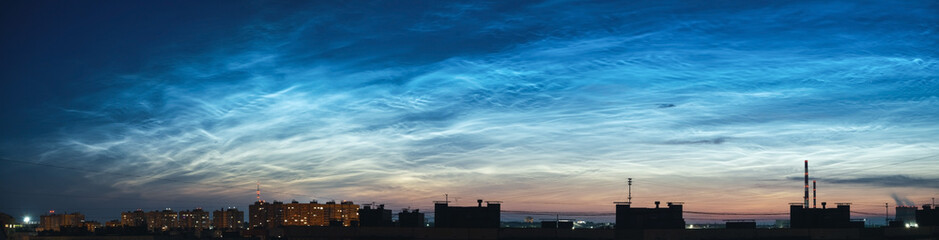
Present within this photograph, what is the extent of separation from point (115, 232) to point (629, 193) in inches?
3219

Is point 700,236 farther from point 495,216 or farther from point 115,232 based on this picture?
point 115,232

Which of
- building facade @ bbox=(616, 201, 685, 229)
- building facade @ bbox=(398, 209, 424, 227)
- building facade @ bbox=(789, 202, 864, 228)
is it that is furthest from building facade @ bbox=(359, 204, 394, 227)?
building facade @ bbox=(789, 202, 864, 228)

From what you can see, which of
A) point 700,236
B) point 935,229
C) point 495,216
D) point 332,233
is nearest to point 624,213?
point 700,236

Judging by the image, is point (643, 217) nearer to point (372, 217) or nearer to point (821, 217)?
point (821, 217)

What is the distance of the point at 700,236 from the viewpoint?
77.6 m

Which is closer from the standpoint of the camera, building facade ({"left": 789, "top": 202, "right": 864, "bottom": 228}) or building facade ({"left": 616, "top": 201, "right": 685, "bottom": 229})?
building facade ({"left": 616, "top": 201, "right": 685, "bottom": 229})

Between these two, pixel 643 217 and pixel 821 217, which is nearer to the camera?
pixel 643 217

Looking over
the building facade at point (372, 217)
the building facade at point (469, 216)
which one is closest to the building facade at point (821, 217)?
the building facade at point (469, 216)

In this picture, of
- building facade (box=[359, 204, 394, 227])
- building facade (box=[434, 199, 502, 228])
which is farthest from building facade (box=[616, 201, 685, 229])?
building facade (box=[359, 204, 394, 227])

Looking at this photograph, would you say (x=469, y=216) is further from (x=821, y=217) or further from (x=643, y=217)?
(x=821, y=217)

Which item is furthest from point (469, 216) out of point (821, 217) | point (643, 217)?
point (821, 217)

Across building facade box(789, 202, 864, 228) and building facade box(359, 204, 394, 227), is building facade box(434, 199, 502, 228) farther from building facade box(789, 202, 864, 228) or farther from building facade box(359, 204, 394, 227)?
building facade box(789, 202, 864, 228)

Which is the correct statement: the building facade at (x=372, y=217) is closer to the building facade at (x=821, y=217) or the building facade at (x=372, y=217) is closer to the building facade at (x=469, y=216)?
the building facade at (x=469, y=216)

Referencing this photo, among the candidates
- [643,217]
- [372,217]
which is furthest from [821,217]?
[372,217]
